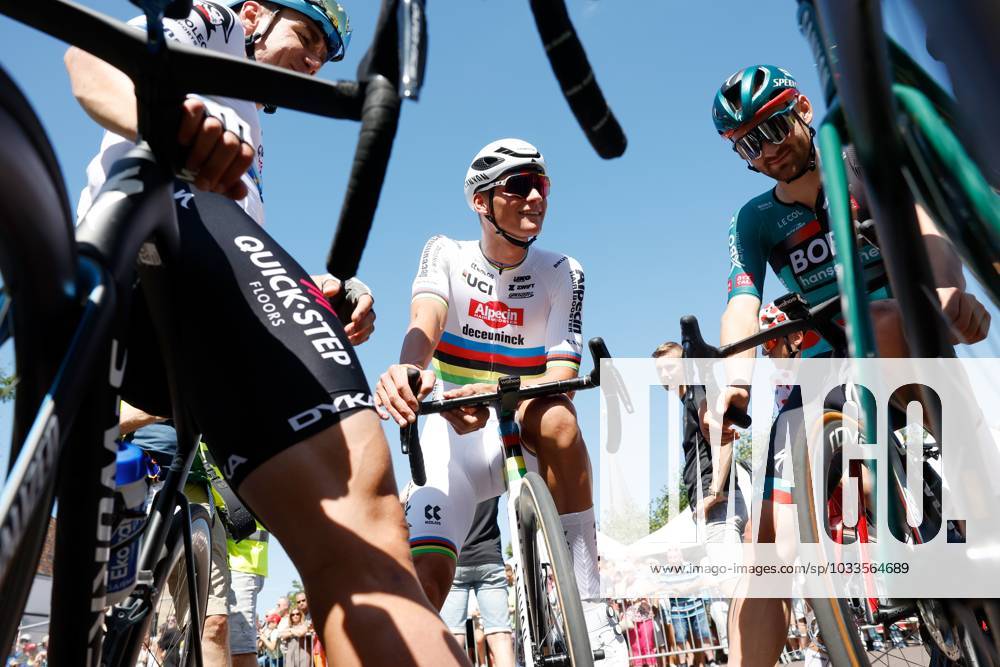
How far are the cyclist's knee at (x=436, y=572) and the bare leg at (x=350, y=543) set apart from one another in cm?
211

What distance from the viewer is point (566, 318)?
14.0 feet

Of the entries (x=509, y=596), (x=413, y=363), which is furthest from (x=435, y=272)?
(x=509, y=596)

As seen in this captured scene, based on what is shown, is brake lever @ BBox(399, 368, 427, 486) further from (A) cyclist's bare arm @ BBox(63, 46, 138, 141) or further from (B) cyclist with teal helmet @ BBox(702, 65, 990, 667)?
(A) cyclist's bare arm @ BBox(63, 46, 138, 141)

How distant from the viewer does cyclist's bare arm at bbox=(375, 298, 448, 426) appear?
10.4 ft

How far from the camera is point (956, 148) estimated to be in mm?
1139

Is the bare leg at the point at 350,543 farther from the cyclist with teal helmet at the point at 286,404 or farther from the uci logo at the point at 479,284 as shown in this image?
the uci logo at the point at 479,284

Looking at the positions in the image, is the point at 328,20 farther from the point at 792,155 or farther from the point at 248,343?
the point at 792,155

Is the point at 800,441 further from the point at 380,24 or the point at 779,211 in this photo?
the point at 380,24

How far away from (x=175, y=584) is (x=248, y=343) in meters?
1.00

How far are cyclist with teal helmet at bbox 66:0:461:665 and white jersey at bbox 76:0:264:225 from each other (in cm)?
27

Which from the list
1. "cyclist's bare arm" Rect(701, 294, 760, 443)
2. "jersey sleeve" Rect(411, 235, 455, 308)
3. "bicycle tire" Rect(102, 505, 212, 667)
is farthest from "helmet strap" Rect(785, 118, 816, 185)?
"bicycle tire" Rect(102, 505, 212, 667)

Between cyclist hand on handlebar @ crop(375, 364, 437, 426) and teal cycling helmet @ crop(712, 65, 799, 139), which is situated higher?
teal cycling helmet @ crop(712, 65, 799, 139)

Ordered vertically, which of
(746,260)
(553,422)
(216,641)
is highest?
(746,260)

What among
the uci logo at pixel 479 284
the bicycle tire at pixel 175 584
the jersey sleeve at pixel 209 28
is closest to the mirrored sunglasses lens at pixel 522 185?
the uci logo at pixel 479 284
